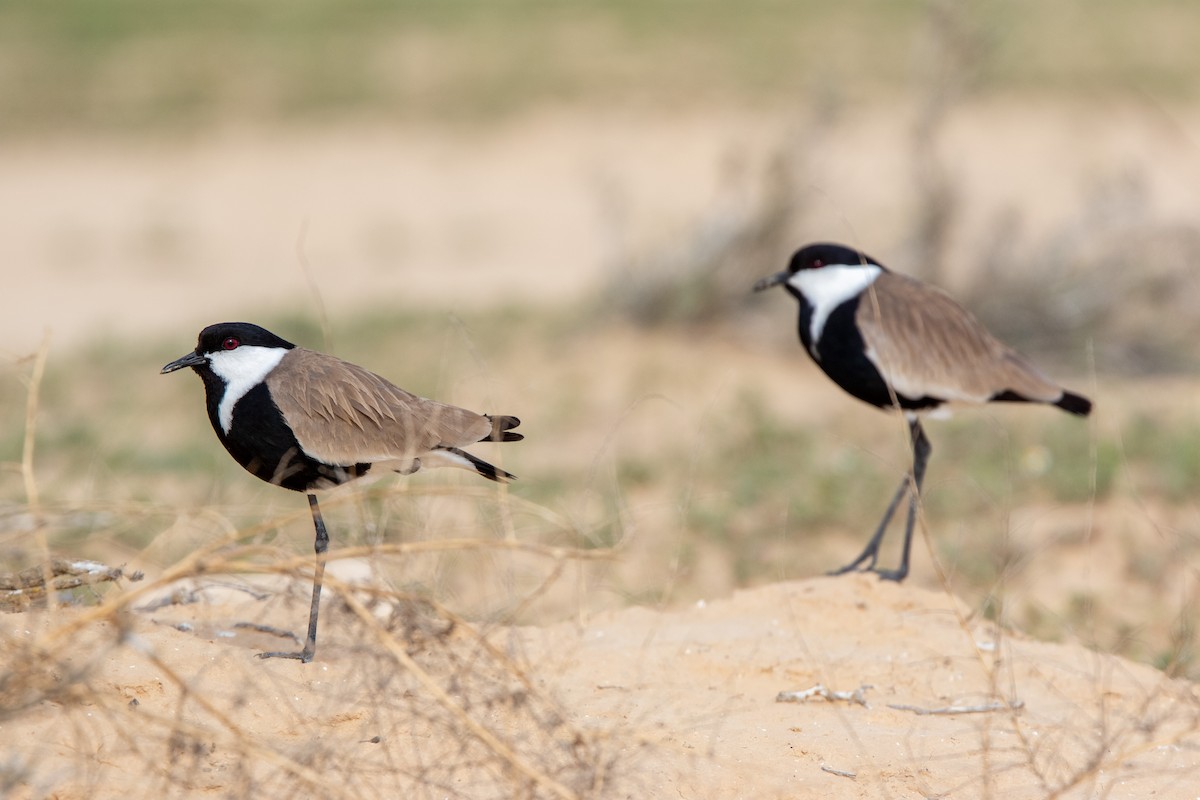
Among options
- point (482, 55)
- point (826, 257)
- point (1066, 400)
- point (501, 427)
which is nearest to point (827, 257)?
point (826, 257)

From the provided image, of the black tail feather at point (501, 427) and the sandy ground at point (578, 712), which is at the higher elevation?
the black tail feather at point (501, 427)

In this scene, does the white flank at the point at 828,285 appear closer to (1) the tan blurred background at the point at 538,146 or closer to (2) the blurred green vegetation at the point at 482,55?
(1) the tan blurred background at the point at 538,146

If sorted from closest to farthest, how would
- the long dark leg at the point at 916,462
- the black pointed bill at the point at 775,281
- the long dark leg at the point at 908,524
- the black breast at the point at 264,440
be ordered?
the black breast at the point at 264,440, the long dark leg at the point at 908,524, the long dark leg at the point at 916,462, the black pointed bill at the point at 775,281

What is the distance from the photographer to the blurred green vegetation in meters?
18.5

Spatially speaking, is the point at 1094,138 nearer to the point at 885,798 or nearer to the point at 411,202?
the point at 411,202

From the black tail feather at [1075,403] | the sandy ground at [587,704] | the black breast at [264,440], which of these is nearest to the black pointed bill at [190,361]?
the black breast at [264,440]

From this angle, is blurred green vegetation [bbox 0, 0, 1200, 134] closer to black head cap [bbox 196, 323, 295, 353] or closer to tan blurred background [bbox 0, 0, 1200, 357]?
tan blurred background [bbox 0, 0, 1200, 357]

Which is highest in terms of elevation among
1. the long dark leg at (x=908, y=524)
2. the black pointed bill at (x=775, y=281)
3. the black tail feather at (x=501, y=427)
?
the black pointed bill at (x=775, y=281)

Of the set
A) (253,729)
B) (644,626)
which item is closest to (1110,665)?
(644,626)

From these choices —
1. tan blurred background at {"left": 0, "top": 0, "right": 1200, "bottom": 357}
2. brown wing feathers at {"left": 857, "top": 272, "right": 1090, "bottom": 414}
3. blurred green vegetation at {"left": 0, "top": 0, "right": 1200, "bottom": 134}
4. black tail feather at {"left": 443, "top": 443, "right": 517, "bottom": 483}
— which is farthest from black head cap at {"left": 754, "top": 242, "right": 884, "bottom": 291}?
blurred green vegetation at {"left": 0, "top": 0, "right": 1200, "bottom": 134}

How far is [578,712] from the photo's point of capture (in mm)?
3719

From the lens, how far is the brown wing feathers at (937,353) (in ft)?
17.8

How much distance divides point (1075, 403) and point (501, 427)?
101 inches

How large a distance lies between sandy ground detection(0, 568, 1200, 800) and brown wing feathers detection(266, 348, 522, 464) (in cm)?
46
